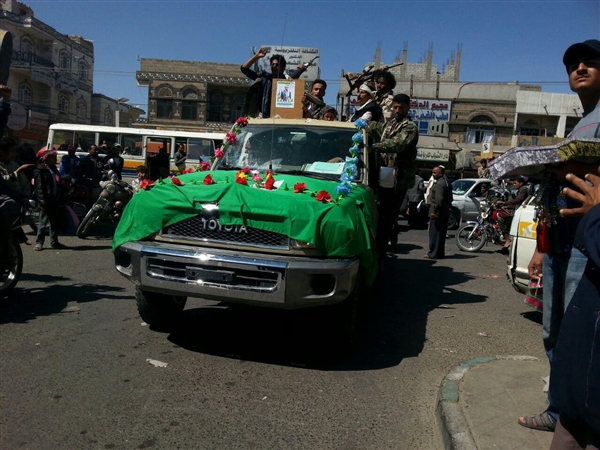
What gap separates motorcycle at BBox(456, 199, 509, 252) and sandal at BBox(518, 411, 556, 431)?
33.4 feet

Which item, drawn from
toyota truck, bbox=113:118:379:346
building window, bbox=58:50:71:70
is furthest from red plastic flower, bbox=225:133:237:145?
building window, bbox=58:50:71:70

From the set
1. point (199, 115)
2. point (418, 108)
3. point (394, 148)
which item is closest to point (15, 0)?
point (199, 115)

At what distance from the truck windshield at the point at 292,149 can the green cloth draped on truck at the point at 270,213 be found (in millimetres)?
813

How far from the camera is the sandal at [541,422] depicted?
3258 millimetres

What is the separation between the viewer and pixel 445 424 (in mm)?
3396

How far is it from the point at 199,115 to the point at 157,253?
2036 inches

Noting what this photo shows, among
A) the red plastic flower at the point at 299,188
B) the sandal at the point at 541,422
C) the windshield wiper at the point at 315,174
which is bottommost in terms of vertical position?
the sandal at the point at 541,422

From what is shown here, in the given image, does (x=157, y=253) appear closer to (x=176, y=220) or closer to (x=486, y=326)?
(x=176, y=220)

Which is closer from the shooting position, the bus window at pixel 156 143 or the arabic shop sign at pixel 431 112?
the bus window at pixel 156 143

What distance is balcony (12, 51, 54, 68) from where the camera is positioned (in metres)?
43.4

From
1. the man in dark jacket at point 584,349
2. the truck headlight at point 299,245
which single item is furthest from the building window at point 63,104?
the man in dark jacket at point 584,349

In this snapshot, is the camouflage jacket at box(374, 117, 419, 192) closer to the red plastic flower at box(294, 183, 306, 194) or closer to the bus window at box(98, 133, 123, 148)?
the red plastic flower at box(294, 183, 306, 194)

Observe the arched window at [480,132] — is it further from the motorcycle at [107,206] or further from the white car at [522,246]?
the white car at [522,246]

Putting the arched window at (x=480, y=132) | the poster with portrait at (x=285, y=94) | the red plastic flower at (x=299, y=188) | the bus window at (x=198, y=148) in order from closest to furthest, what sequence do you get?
the red plastic flower at (x=299, y=188) → the poster with portrait at (x=285, y=94) → the bus window at (x=198, y=148) → the arched window at (x=480, y=132)
